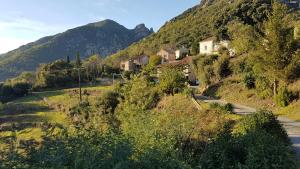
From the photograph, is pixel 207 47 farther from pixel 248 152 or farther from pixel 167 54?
pixel 248 152

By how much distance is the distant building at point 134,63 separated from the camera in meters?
96.3

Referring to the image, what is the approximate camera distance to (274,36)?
30219mm

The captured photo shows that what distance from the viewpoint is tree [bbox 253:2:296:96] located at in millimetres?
30234

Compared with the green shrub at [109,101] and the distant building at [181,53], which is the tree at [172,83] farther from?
the distant building at [181,53]

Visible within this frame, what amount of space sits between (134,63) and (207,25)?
26653mm

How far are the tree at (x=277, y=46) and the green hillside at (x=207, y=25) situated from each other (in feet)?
132

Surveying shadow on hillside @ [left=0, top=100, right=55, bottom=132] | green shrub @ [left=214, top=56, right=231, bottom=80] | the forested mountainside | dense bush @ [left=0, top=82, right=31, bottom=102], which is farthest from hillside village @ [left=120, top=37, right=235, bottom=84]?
dense bush @ [left=0, top=82, right=31, bottom=102]

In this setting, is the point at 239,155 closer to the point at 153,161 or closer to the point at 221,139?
the point at 221,139

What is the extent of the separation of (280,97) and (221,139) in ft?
54.8

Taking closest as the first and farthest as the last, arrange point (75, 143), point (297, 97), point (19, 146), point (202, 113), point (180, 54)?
point (19, 146) < point (75, 143) < point (202, 113) < point (297, 97) < point (180, 54)

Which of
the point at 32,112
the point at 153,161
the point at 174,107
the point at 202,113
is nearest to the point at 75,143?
the point at 153,161

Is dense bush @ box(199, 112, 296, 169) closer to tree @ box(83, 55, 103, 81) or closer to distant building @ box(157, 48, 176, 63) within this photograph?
tree @ box(83, 55, 103, 81)

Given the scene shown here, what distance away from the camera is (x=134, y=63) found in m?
98.2

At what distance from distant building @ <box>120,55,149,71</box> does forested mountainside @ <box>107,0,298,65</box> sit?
8970 mm
